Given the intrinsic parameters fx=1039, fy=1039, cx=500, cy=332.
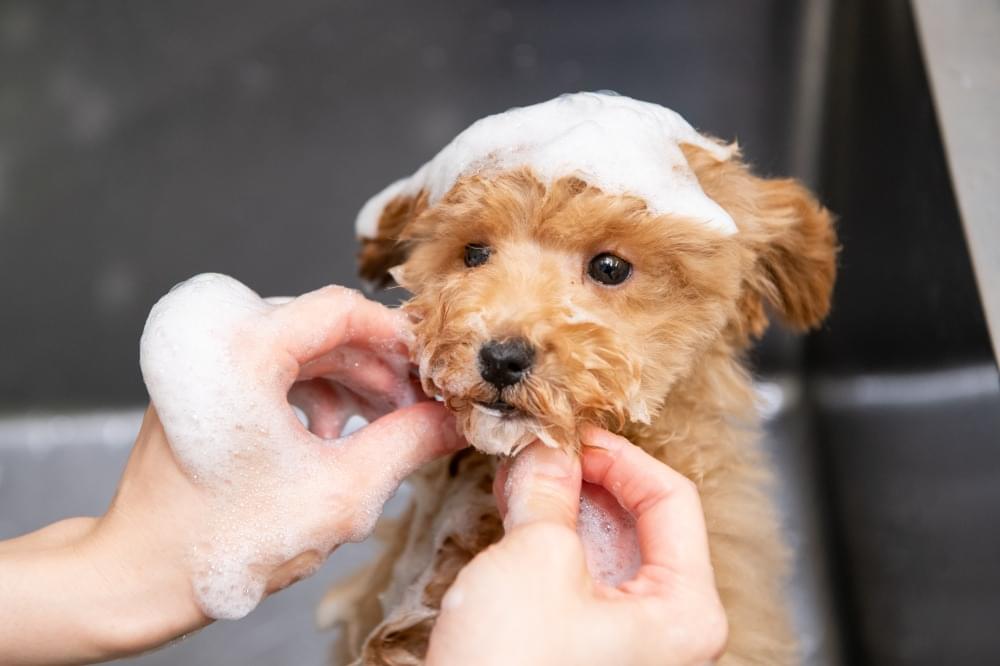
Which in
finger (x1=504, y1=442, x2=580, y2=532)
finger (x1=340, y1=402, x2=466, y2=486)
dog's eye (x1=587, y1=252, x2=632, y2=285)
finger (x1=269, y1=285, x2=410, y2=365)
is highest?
dog's eye (x1=587, y1=252, x2=632, y2=285)

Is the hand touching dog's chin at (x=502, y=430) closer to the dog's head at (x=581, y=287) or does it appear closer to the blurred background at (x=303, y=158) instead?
the dog's head at (x=581, y=287)

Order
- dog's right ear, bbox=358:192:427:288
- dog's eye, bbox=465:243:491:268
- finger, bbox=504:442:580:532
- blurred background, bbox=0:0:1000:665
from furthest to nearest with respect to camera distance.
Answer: blurred background, bbox=0:0:1000:665, dog's right ear, bbox=358:192:427:288, dog's eye, bbox=465:243:491:268, finger, bbox=504:442:580:532

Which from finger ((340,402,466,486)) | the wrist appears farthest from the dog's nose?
the wrist

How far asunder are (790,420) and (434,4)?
2.98 feet

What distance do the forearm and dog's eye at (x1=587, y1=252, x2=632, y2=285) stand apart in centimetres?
44

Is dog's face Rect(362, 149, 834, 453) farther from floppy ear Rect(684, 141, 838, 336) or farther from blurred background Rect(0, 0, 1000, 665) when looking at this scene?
blurred background Rect(0, 0, 1000, 665)

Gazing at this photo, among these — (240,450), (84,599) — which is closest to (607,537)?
(240,450)

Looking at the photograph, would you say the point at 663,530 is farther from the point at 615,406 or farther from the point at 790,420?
the point at 790,420

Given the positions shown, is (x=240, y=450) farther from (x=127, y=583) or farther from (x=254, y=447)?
(x=127, y=583)

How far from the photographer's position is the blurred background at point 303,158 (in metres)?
1.55

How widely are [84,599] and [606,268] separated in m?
0.52

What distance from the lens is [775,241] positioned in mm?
1104

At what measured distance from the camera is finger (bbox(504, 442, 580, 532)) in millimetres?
778

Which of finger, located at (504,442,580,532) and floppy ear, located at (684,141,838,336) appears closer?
finger, located at (504,442,580,532)
